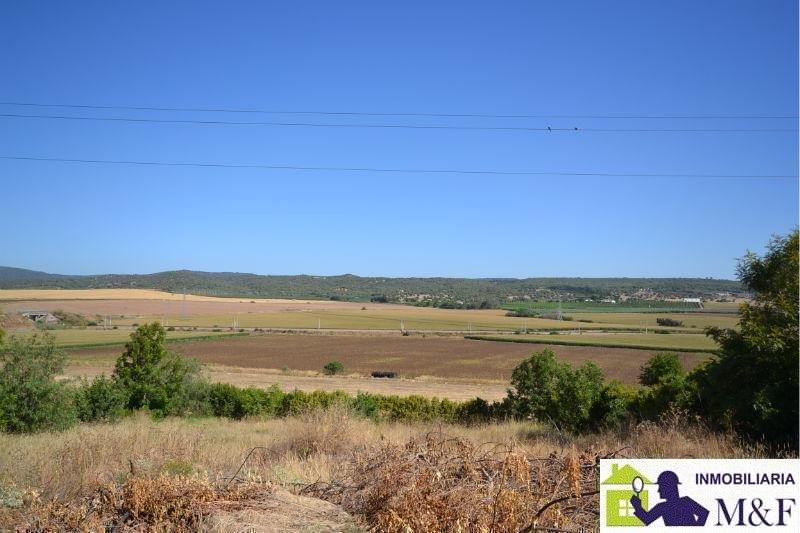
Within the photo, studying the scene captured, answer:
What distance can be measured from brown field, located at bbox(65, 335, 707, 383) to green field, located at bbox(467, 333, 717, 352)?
908mm

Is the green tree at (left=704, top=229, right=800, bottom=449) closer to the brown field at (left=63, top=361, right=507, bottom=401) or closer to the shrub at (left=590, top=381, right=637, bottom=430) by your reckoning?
the shrub at (left=590, top=381, right=637, bottom=430)

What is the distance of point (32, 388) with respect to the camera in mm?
21062

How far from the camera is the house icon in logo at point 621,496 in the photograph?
518 centimetres

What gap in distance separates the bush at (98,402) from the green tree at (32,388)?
5.58 feet

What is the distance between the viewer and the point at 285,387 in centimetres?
4666

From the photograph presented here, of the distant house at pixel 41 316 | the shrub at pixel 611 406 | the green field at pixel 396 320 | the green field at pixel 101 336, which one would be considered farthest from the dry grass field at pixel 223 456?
the green field at pixel 101 336

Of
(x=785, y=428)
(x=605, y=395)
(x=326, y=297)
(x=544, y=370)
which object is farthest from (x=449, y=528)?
(x=326, y=297)

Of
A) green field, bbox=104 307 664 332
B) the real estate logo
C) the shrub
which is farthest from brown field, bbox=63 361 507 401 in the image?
the real estate logo

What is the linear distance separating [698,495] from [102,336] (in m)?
76.3

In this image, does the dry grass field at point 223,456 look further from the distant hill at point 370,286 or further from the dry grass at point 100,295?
the dry grass at point 100,295

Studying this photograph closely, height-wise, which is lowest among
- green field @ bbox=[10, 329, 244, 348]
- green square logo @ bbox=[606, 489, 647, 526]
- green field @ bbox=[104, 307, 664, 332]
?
green field @ bbox=[10, 329, 244, 348]

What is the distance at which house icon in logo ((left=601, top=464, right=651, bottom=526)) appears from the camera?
5.18m

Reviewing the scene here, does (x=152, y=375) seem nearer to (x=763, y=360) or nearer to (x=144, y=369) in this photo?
(x=144, y=369)

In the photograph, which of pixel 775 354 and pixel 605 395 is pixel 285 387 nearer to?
pixel 605 395
